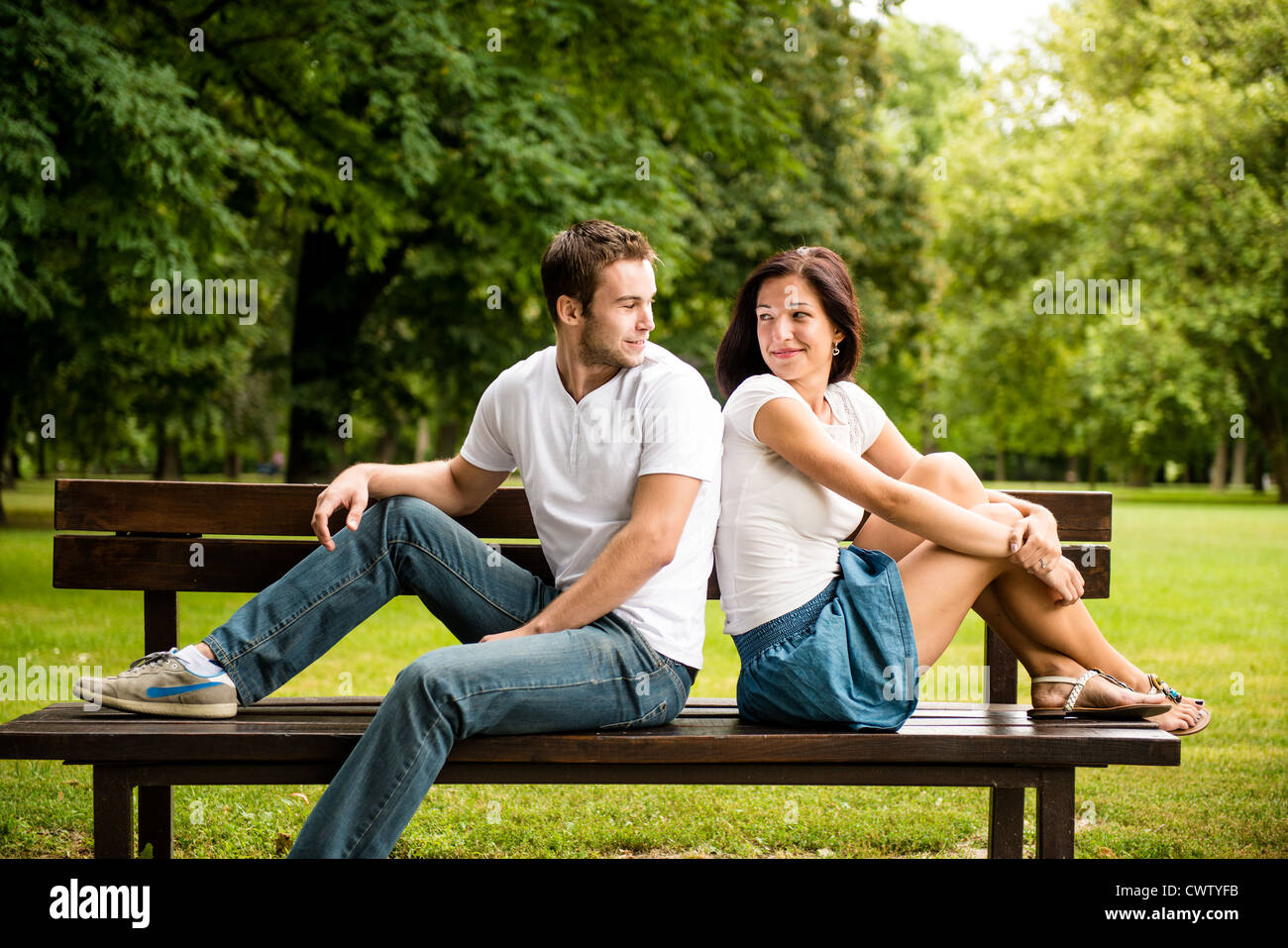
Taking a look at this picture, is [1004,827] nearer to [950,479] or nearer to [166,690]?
[950,479]

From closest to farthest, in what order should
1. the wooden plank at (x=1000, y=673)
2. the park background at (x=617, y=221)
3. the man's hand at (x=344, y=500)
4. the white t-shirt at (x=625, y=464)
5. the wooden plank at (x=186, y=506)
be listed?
the white t-shirt at (x=625, y=464)
the man's hand at (x=344, y=500)
the wooden plank at (x=186, y=506)
the wooden plank at (x=1000, y=673)
the park background at (x=617, y=221)

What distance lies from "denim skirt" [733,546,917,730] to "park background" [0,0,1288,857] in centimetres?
119

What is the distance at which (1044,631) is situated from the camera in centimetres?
327

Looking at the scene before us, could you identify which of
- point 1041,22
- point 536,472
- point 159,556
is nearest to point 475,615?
point 536,472

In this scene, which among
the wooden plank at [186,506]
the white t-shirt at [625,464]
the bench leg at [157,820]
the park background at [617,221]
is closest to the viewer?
the white t-shirt at [625,464]

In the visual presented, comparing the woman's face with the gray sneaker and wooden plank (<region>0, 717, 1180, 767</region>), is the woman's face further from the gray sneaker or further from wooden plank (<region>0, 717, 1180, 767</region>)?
the gray sneaker

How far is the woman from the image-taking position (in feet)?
9.96

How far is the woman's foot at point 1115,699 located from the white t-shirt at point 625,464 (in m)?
0.95

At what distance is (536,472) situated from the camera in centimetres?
325

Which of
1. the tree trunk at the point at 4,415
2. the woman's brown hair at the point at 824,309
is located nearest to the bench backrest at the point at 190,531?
the woman's brown hair at the point at 824,309

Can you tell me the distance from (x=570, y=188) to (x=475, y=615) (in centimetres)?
731

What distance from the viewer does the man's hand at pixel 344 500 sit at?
3.15 m

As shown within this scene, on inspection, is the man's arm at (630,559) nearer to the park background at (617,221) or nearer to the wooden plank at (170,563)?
the wooden plank at (170,563)
